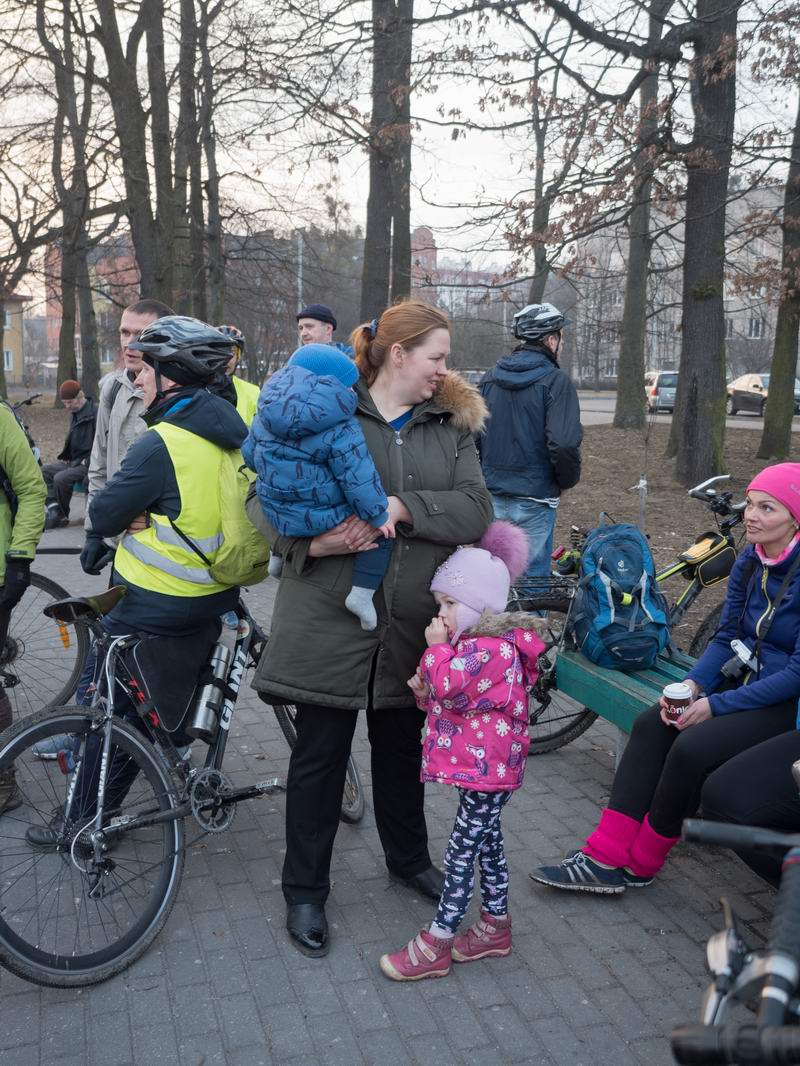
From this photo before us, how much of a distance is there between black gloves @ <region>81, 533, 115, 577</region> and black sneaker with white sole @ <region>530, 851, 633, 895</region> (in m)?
2.12

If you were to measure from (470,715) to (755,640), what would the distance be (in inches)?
48.4

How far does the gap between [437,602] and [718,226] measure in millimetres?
10077

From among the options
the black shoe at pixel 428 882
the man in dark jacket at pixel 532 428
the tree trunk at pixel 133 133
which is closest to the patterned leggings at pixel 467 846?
the black shoe at pixel 428 882

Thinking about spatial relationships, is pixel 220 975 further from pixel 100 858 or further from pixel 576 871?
pixel 576 871

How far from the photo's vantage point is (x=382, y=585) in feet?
10.8

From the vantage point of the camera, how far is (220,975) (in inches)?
127

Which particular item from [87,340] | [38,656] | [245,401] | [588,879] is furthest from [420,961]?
[87,340]

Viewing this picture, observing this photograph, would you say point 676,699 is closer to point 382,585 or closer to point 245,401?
point 382,585

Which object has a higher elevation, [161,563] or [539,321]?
[539,321]

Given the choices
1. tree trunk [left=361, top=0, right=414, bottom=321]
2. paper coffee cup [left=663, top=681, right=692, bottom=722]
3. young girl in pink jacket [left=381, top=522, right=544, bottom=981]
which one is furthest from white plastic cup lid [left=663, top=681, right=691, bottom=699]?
tree trunk [left=361, top=0, right=414, bottom=321]

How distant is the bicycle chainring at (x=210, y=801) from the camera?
11.7 ft

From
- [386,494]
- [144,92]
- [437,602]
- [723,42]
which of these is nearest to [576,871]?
[437,602]

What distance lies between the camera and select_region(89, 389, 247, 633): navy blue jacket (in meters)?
3.47

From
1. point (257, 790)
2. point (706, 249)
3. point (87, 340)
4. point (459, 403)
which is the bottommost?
point (257, 790)
